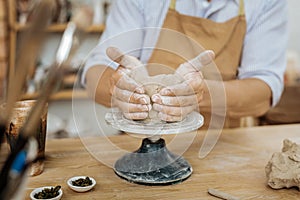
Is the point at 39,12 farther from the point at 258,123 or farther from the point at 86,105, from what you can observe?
the point at 258,123

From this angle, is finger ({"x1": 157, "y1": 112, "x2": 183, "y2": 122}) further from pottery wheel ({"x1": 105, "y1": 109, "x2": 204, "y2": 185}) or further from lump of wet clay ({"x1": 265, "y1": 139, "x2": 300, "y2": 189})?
lump of wet clay ({"x1": 265, "y1": 139, "x2": 300, "y2": 189})

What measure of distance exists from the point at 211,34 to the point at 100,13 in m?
1.26

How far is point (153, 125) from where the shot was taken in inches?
38.3

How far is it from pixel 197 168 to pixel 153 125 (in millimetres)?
222

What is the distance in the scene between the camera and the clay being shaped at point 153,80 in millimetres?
1016

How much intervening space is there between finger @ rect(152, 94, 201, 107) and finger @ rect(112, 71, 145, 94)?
0.05 meters

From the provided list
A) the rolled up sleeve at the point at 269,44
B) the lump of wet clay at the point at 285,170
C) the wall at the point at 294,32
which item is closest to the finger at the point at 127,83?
the lump of wet clay at the point at 285,170

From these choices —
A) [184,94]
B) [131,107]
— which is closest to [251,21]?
[184,94]

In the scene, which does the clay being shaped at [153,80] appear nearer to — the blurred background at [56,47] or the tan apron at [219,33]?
the tan apron at [219,33]

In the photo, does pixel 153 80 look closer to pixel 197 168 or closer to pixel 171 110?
pixel 171 110

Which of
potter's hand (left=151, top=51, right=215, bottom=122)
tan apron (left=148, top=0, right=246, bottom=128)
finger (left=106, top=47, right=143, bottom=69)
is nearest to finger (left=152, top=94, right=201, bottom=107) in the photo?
potter's hand (left=151, top=51, right=215, bottom=122)

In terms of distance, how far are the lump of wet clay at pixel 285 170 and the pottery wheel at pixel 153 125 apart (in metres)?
0.20

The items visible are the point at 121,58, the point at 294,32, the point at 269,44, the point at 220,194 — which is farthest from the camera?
the point at 294,32

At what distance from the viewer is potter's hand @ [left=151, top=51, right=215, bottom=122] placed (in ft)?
3.26
